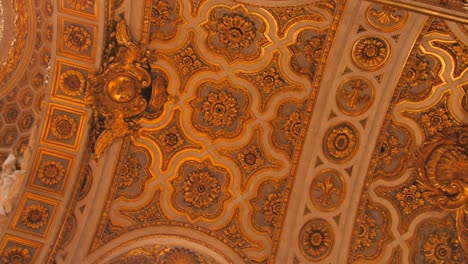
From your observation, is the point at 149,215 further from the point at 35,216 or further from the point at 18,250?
the point at 18,250

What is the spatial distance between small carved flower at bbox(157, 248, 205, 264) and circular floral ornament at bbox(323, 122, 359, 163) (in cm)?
269

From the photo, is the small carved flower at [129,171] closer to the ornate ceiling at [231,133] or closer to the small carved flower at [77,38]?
the ornate ceiling at [231,133]

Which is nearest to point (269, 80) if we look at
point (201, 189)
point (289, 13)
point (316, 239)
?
point (289, 13)

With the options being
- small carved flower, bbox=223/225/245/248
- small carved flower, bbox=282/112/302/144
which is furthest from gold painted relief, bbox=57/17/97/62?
small carved flower, bbox=223/225/245/248

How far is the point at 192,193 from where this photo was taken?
10.2m

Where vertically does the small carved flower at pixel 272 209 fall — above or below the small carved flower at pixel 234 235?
above

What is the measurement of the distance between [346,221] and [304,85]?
2265mm

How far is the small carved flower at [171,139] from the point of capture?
10125 millimetres

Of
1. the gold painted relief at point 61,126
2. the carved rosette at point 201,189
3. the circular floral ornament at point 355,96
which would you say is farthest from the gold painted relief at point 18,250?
the circular floral ornament at point 355,96

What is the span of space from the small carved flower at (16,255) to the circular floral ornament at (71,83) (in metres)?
2.38

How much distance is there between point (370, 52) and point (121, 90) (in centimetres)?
379

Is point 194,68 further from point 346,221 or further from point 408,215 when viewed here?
point 408,215

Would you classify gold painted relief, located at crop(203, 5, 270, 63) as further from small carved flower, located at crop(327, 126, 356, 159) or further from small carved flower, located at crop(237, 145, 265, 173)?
small carved flower, located at crop(327, 126, 356, 159)

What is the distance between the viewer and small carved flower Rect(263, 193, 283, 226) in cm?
1027
